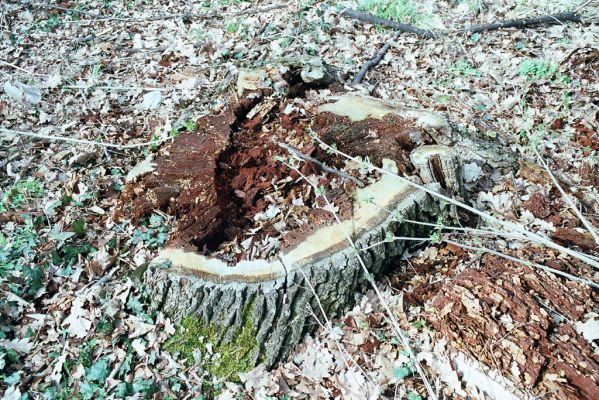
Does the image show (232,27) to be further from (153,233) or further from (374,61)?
(153,233)

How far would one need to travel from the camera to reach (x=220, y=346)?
3.00 metres

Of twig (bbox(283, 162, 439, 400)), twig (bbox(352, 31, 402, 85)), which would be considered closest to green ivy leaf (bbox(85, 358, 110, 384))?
twig (bbox(283, 162, 439, 400))

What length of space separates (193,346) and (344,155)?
65.1 inches

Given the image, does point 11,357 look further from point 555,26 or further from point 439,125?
point 555,26

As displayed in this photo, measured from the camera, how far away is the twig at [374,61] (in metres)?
5.12

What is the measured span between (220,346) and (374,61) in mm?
3739

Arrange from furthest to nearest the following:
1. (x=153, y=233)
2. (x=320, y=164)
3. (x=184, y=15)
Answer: (x=184, y=15), (x=153, y=233), (x=320, y=164)

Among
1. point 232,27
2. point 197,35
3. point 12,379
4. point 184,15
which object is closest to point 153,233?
point 12,379

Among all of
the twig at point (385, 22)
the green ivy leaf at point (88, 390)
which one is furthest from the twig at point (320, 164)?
the twig at point (385, 22)

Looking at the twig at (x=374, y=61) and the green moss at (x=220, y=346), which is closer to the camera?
the green moss at (x=220, y=346)

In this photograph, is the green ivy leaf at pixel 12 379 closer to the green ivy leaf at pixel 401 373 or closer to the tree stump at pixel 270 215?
the tree stump at pixel 270 215

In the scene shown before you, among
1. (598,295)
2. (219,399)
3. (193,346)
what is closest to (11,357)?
(193,346)

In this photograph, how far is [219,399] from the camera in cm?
288

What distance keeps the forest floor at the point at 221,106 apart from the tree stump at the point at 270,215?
179 mm
